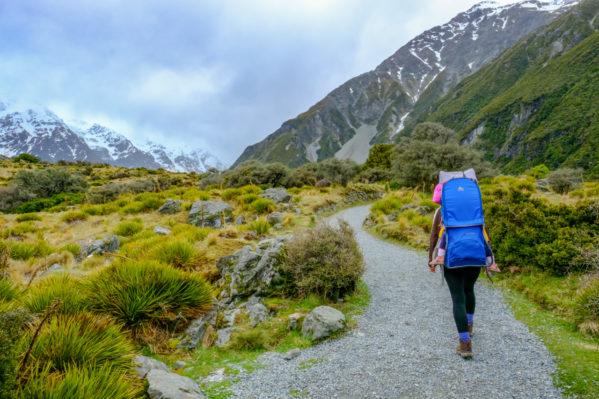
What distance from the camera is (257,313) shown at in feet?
16.9

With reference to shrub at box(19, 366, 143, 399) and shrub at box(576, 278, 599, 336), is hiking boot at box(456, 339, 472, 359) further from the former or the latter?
shrub at box(19, 366, 143, 399)

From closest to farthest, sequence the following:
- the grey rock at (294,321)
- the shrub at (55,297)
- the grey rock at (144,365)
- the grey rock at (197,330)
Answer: the grey rock at (144,365)
the shrub at (55,297)
the grey rock at (197,330)
the grey rock at (294,321)

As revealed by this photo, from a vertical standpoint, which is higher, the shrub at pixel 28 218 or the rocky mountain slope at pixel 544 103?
the rocky mountain slope at pixel 544 103

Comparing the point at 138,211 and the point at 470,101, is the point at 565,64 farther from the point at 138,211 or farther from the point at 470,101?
the point at 138,211

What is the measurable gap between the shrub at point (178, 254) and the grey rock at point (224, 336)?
227 cm

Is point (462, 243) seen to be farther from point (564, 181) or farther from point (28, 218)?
point (564, 181)

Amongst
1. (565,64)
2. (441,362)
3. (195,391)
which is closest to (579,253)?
(441,362)

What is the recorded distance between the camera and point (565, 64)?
4823 inches

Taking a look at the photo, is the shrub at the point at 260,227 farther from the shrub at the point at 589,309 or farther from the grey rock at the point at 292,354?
the shrub at the point at 589,309

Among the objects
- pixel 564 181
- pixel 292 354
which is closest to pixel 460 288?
pixel 292 354

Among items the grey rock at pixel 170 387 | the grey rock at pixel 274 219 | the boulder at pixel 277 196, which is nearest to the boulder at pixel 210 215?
the grey rock at pixel 274 219

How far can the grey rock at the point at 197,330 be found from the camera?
441 centimetres

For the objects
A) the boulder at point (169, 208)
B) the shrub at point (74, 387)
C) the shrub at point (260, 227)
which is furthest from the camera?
the boulder at point (169, 208)

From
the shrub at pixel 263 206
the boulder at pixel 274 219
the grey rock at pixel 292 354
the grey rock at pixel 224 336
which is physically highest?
the shrub at pixel 263 206
